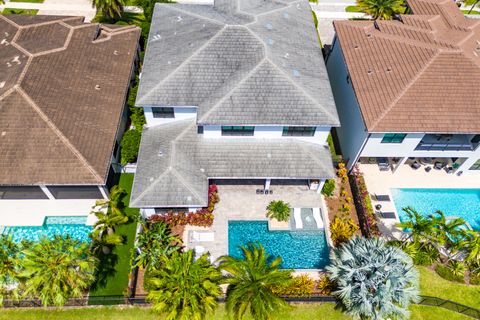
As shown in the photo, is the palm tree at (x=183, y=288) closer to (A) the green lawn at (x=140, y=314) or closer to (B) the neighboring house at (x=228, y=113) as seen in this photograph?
(A) the green lawn at (x=140, y=314)

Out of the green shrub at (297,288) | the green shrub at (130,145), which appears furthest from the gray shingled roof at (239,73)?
the green shrub at (297,288)

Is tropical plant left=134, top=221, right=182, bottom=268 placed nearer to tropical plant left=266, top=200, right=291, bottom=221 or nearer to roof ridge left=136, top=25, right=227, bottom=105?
tropical plant left=266, top=200, right=291, bottom=221

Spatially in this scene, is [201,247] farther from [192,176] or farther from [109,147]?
[109,147]

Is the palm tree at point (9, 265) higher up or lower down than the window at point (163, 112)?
lower down

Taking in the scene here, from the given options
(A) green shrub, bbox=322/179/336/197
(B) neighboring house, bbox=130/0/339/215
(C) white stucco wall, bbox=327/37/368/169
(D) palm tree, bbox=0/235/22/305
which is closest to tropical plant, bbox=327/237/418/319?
(B) neighboring house, bbox=130/0/339/215

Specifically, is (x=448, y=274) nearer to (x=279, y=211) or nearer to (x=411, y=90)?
(x=279, y=211)

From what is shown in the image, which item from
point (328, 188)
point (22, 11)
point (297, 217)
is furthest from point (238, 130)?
Answer: point (22, 11)
